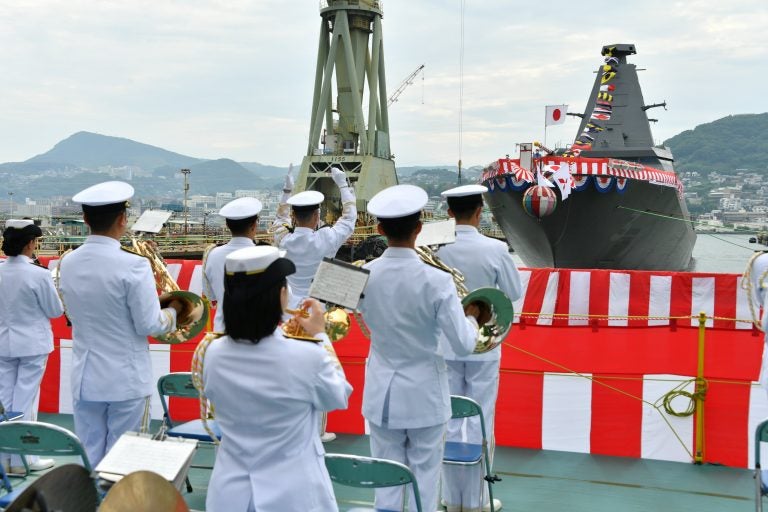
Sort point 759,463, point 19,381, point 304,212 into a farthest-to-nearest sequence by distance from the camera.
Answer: point 304,212 → point 19,381 → point 759,463

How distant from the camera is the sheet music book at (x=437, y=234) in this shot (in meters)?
3.31

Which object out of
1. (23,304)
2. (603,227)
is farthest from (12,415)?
(603,227)

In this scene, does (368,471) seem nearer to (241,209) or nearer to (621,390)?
(241,209)

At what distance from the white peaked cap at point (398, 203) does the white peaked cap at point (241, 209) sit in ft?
5.72

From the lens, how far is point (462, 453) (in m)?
3.72

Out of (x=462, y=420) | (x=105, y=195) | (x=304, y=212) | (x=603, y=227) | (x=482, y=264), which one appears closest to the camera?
(x=105, y=195)

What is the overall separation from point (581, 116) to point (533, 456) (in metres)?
28.1

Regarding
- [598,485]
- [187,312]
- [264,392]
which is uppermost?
[264,392]

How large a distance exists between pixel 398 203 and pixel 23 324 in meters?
2.99

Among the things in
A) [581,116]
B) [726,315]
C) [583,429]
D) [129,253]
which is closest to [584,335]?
[583,429]

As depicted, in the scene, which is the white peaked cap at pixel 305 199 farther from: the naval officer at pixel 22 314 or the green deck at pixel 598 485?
the green deck at pixel 598 485

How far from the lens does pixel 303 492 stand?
88.4 inches

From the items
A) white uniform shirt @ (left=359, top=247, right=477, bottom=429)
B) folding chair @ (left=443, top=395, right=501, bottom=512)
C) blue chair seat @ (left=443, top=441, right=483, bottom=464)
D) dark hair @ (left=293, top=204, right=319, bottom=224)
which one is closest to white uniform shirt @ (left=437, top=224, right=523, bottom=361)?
folding chair @ (left=443, top=395, right=501, bottom=512)

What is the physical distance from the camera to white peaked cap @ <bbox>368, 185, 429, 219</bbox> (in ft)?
10.1
